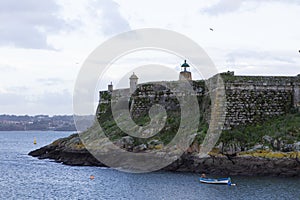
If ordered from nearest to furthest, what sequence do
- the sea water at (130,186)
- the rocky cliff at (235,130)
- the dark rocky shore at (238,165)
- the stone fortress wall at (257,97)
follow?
the sea water at (130,186) < the dark rocky shore at (238,165) < the rocky cliff at (235,130) < the stone fortress wall at (257,97)

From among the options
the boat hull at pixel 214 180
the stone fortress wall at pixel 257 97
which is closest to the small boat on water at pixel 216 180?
the boat hull at pixel 214 180

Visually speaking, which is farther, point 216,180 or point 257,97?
point 257,97

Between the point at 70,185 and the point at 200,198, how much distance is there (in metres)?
10.3

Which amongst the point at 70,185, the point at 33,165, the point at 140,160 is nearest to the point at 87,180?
the point at 70,185

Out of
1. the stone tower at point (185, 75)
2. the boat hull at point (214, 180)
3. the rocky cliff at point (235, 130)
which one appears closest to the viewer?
the boat hull at point (214, 180)

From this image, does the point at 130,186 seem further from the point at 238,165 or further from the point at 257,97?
the point at 257,97

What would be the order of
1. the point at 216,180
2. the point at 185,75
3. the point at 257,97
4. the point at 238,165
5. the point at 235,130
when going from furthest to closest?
the point at 185,75 → the point at 257,97 → the point at 235,130 → the point at 238,165 → the point at 216,180

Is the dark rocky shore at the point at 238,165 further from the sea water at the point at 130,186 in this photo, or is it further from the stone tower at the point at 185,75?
the stone tower at the point at 185,75

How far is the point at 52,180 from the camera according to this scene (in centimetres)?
3866

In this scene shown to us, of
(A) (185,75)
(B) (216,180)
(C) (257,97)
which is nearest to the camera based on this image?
(B) (216,180)

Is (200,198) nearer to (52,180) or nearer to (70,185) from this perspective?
(70,185)

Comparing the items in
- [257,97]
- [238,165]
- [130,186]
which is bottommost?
[130,186]

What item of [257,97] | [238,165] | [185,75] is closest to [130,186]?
[238,165]

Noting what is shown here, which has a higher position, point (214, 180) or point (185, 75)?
point (185, 75)
